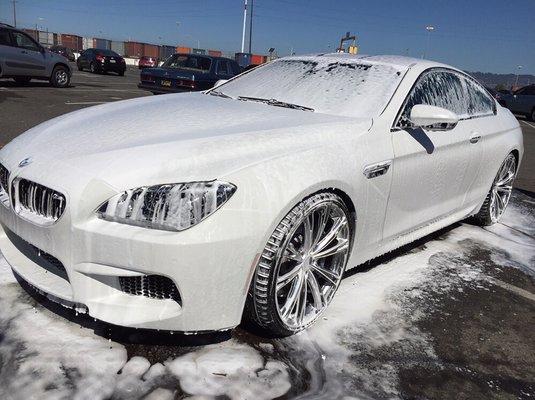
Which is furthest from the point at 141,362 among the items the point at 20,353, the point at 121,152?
the point at 121,152

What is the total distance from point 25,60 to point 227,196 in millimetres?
13659

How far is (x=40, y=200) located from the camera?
214 centimetres

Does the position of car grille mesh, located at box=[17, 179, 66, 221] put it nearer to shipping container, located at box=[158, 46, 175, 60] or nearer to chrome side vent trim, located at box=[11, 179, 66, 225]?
chrome side vent trim, located at box=[11, 179, 66, 225]

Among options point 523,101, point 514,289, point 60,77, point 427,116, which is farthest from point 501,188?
point 523,101

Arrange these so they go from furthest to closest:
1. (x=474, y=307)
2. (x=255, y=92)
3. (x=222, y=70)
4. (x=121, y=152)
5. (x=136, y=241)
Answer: (x=222, y=70) → (x=255, y=92) → (x=474, y=307) → (x=121, y=152) → (x=136, y=241)

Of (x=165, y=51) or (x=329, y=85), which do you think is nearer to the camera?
(x=329, y=85)

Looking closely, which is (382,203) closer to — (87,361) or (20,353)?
(87,361)

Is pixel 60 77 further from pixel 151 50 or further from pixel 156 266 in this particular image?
pixel 151 50

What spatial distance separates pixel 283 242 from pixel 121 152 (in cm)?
81

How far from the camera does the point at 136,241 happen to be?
1.94 m

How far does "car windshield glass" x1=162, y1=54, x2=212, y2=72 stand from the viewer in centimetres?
1276

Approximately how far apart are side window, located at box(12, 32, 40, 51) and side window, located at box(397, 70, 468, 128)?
42.0 ft

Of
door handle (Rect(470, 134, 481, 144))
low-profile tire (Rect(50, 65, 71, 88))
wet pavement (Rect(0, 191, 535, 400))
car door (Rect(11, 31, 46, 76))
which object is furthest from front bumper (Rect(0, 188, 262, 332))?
low-profile tire (Rect(50, 65, 71, 88))

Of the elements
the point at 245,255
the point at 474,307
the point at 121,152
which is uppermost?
the point at 121,152
